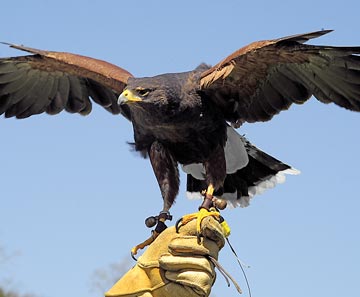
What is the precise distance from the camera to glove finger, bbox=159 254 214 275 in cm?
615

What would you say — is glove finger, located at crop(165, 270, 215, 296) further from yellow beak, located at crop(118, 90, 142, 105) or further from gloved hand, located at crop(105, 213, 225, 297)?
yellow beak, located at crop(118, 90, 142, 105)

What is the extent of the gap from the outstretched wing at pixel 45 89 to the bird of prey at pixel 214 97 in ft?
0.06

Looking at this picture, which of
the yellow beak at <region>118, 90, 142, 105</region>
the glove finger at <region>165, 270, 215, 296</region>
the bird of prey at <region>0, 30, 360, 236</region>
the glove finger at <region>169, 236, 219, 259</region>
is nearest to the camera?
the glove finger at <region>165, 270, 215, 296</region>

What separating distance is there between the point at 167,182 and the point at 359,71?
1.77m

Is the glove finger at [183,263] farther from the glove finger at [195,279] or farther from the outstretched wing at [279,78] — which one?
the outstretched wing at [279,78]

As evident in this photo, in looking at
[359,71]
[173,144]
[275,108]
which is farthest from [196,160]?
[359,71]

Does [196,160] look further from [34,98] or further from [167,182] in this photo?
[34,98]

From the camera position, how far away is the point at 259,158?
9.27 m

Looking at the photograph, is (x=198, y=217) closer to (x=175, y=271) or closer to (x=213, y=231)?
(x=213, y=231)

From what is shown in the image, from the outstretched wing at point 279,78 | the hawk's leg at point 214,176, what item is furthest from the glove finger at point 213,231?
the outstretched wing at point 279,78

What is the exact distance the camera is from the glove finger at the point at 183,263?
6.15 m

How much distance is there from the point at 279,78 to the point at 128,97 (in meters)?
1.32

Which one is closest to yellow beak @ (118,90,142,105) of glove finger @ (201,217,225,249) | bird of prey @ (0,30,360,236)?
bird of prey @ (0,30,360,236)

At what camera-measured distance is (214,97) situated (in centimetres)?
836
